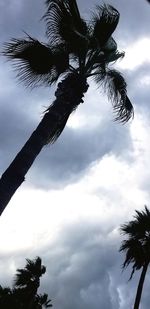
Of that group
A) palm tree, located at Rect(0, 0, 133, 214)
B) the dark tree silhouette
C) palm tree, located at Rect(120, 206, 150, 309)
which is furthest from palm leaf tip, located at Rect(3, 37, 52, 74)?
the dark tree silhouette

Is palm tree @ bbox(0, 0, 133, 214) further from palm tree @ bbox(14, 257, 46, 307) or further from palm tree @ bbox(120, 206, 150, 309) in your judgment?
palm tree @ bbox(14, 257, 46, 307)

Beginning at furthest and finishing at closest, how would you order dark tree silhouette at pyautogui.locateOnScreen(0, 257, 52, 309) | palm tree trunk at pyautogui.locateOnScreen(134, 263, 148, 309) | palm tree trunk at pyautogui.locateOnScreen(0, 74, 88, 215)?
dark tree silhouette at pyautogui.locateOnScreen(0, 257, 52, 309), palm tree trunk at pyautogui.locateOnScreen(134, 263, 148, 309), palm tree trunk at pyautogui.locateOnScreen(0, 74, 88, 215)

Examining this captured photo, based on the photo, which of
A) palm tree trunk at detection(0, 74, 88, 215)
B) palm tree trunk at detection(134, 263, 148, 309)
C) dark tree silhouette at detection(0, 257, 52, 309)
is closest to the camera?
palm tree trunk at detection(0, 74, 88, 215)

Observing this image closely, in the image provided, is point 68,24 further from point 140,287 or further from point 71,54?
point 140,287

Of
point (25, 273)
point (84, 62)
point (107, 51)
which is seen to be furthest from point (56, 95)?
point (25, 273)

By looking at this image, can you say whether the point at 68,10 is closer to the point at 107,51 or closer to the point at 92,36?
the point at 92,36

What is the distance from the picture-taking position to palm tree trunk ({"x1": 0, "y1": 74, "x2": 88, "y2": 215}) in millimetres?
7580

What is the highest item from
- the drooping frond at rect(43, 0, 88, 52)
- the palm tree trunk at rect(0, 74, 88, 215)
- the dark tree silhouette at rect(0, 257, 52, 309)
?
the dark tree silhouette at rect(0, 257, 52, 309)

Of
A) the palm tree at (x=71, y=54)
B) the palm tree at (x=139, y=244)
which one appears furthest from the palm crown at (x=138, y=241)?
the palm tree at (x=71, y=54)

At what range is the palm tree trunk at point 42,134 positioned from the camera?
7.58 m

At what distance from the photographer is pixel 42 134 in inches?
341

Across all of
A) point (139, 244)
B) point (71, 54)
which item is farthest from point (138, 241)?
point (71, 54)

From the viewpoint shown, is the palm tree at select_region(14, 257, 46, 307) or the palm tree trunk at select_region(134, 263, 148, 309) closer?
the palm tree trunk at select_region(134, 263, 148, 309)

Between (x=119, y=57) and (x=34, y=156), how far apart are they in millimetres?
5117
